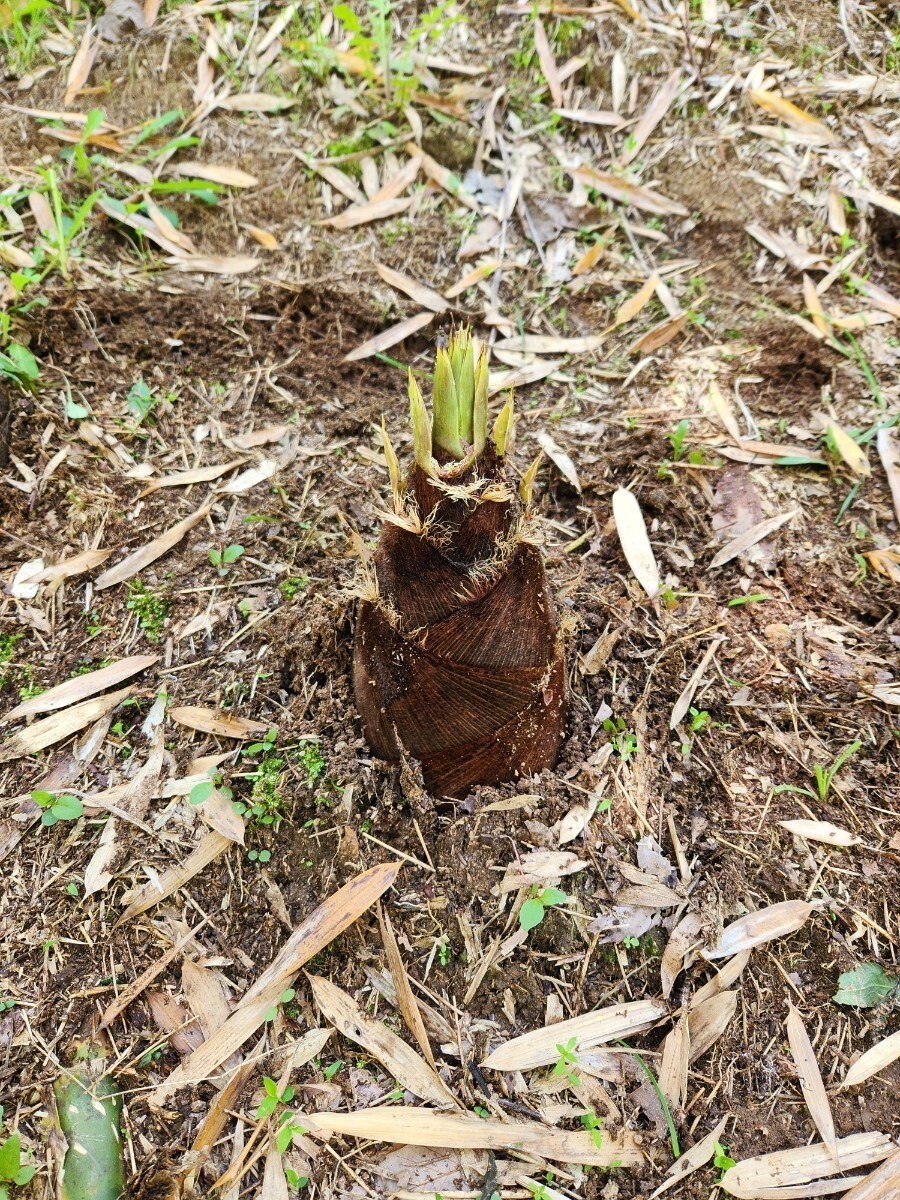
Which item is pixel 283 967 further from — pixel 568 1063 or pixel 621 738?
pixel 621 738

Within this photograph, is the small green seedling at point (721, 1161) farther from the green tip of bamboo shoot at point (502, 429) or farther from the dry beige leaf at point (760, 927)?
the green tip of bamboo shoot at point (502, 429)

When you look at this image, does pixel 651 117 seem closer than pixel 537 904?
No

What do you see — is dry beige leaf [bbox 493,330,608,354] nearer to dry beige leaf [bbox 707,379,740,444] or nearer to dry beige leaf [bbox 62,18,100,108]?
dry beige leaf [bbox 707,379,740,444]

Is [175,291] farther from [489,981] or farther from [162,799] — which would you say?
[489,981]

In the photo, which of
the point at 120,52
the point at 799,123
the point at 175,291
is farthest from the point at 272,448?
the point at 799,123

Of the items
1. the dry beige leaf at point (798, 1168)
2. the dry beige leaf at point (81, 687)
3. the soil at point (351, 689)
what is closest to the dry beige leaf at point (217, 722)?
the soil at point (351, 689)

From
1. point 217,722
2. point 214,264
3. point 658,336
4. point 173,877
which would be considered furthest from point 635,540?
point 214,264

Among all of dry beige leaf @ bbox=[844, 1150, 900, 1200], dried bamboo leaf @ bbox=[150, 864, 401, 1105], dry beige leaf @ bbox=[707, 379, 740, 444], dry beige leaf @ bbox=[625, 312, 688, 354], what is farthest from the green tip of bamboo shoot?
dry beige leaf @ bbox=[844, 1150, 900, 1200]
